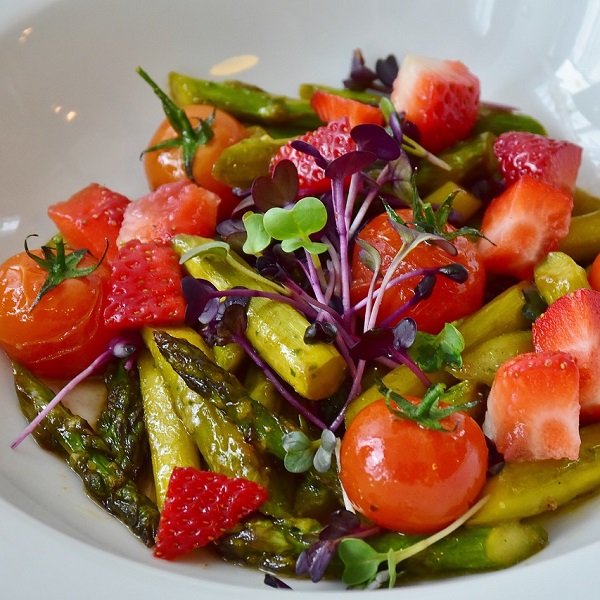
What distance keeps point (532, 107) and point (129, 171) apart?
5.66 ft

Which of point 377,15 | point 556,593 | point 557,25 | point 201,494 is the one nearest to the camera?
point 556,593

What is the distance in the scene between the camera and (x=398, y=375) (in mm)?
1976

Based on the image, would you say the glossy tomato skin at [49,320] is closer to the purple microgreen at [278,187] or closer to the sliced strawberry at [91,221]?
the sliced strawberry at [91,221]

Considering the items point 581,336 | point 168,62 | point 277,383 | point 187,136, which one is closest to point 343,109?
point 187,136

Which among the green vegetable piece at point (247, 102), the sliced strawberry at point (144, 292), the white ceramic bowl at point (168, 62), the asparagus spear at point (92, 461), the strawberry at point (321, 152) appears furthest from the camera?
the green vegetable piece at point (247, 102)

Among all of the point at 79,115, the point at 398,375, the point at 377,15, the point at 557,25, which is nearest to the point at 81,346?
the point at 398,375

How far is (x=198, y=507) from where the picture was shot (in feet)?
5.66

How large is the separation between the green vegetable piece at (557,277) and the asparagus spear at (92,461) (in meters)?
1.25

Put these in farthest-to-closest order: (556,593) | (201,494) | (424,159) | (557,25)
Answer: (557,25) < (424,159) < (201,494) < (556,593)

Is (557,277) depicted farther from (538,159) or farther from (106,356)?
(106,356)

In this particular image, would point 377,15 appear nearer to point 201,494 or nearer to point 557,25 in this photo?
point 557,25

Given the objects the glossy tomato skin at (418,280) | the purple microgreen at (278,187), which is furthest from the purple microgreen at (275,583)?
the purple microgreen at (278,187)

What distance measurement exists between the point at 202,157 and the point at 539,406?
1.53 m

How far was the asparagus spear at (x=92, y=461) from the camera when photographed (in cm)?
185
